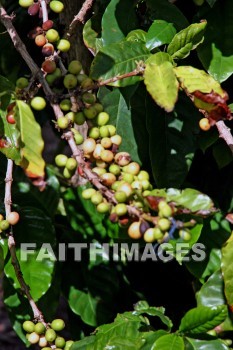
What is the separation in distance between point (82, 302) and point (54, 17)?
640mm

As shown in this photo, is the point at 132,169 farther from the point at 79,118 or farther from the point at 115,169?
the point at 79,118

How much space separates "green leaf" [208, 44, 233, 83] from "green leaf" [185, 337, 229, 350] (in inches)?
19.1

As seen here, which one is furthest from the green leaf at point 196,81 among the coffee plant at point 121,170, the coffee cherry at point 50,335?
the coffee cherry at point 50,335

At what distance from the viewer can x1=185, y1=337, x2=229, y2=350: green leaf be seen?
4.56 ft

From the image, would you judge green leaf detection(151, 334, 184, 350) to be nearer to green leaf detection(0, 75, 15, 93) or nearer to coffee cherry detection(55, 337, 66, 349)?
coffee cherry detection(55, 337, 66, 349)

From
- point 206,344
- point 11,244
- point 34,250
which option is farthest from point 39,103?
point 206,344

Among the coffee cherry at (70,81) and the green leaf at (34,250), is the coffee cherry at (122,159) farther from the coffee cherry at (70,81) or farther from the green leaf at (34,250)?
the green leaf at (34,250)

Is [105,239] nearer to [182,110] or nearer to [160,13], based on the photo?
[182,110]

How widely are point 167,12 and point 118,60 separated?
0.63ft

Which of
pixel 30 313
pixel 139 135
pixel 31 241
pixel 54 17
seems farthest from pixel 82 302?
pixel 54 17

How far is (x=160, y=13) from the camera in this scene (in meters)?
1.31

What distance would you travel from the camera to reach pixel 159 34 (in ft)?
4.14

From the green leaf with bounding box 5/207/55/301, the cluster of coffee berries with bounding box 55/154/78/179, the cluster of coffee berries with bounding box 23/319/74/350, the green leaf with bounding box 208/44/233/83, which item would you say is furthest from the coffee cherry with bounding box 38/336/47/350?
the green leaf with bounding box 208/44/233/83

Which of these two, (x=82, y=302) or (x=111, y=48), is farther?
(x=82, y=302)
